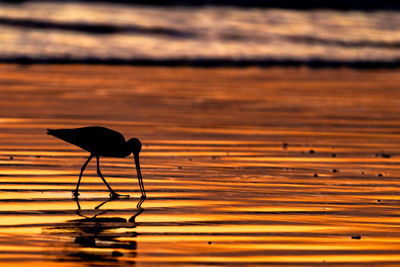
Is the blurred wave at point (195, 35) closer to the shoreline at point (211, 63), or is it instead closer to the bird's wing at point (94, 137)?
the shoreline at point (211, 63)

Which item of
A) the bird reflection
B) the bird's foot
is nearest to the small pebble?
the bird reflection

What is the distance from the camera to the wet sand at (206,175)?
9961 mm

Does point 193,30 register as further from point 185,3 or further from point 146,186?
point 146,186

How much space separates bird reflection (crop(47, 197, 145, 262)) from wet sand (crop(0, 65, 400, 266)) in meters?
0.02

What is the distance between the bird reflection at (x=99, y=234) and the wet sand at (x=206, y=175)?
0.06 feet

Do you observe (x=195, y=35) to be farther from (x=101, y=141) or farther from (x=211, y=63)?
(x=101, y=141)

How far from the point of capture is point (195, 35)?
40406 mm

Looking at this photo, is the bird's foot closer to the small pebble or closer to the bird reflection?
the bird reflection

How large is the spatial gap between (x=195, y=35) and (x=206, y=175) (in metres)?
26.2

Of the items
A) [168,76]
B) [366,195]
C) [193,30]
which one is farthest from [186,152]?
[193,30]

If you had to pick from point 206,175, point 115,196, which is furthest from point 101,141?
point 206,175

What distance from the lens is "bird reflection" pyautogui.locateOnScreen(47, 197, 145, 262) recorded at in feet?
31.6

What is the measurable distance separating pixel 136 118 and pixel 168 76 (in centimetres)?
900

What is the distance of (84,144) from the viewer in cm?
1352
